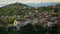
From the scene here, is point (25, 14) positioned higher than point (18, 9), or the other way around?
point (18, 9)

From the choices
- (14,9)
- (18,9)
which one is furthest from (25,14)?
(14,9)

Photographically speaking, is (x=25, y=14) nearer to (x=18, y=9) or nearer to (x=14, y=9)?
(x=18, y=9)

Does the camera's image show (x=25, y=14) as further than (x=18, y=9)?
No

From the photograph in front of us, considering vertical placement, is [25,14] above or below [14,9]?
below

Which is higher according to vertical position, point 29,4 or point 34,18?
point 29,4

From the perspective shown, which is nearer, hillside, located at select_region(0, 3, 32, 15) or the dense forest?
the dense forest

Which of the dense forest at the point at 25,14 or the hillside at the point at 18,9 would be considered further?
the hillside at the point at 18,9

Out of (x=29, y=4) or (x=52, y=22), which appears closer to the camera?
(x=52, y=22)

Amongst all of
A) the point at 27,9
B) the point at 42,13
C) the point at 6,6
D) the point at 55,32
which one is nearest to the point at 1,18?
the point at 6,6

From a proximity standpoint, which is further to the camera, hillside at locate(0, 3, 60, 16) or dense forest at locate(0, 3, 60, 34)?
hillside at locate(0, 3, 60, 16)

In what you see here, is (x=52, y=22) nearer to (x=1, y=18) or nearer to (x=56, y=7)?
(x=56, y=7)

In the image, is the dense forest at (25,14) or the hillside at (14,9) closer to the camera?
the dense forest at (25,14)
